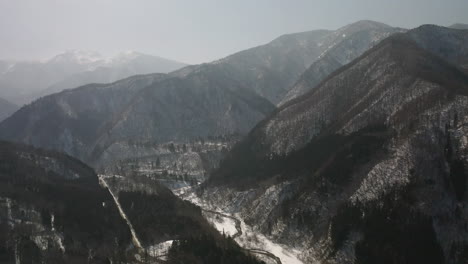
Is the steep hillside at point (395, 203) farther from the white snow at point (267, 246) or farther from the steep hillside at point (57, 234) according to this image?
the steep hillside at point (57, 234)

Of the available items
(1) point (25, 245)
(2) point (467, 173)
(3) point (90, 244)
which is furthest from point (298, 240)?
(1) point (25, 245)

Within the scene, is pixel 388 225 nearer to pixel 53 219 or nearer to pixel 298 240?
pixel 298 240

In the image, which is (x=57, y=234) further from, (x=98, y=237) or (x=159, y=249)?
(x=159, y=249)

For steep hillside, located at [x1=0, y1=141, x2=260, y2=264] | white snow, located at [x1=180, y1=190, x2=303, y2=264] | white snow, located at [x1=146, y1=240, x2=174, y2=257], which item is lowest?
white snow, located at [x1=180, y1=190, x2=303, y2=264]

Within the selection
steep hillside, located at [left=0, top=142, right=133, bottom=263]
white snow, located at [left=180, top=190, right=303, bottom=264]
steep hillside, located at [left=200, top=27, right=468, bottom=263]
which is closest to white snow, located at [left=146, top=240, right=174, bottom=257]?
steep hillside, located at [left=0, top=142, right=133, bottom=263]

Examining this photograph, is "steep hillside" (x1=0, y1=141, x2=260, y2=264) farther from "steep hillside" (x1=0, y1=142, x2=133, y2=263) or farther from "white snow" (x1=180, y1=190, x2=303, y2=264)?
"white snow" (x1=180, y1=190, x2=303, y2=264)

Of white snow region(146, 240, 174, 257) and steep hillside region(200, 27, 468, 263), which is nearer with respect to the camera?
steep hillside region(200, 27, 468, 263)

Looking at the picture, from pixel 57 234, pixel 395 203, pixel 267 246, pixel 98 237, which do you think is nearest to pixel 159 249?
pixel 98 237

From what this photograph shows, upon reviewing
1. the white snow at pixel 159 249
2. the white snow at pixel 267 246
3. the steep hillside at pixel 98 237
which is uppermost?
the steep hillside at pixel 98 237

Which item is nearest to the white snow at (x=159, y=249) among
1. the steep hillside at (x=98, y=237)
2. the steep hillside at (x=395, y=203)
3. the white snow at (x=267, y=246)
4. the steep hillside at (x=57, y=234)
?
the steep hillside at (x=98, y=237)

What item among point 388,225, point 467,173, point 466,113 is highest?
point 466,113

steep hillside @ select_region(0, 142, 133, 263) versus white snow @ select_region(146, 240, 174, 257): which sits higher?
steep hillside @ select_region(0, 142, 133, 263)
